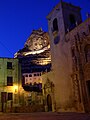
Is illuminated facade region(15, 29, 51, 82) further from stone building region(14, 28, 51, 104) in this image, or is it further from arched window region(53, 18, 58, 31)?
arched window region(53, 18, 58, 31)

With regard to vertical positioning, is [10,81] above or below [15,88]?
above

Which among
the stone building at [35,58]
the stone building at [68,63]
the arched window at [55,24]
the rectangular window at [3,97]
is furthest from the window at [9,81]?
the stone building at [35,58]

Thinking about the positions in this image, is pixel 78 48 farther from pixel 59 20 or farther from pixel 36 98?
pixel 36 98

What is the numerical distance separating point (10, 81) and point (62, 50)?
39.8ft

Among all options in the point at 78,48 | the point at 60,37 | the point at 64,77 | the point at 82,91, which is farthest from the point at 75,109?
the point at 60,37

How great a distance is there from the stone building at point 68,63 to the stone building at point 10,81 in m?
5.42

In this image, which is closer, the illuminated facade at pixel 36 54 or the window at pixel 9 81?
the window at pixel 9 81

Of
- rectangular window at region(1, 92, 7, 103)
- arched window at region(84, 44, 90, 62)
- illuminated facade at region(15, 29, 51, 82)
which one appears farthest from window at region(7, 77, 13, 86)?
illuminated facade at region(15, 29, 51, 82)

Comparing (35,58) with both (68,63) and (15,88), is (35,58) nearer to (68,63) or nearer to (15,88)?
(15,88)

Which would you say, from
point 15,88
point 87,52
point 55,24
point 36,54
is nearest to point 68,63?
point 87,52

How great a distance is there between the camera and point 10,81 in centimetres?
3244

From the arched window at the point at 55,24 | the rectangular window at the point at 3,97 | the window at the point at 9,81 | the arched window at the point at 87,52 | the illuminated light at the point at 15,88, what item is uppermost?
the arched window at the point at 55,24

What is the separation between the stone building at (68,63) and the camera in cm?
2133

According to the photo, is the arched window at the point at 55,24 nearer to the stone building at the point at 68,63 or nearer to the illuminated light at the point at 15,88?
the stone building at the point at 68,63
